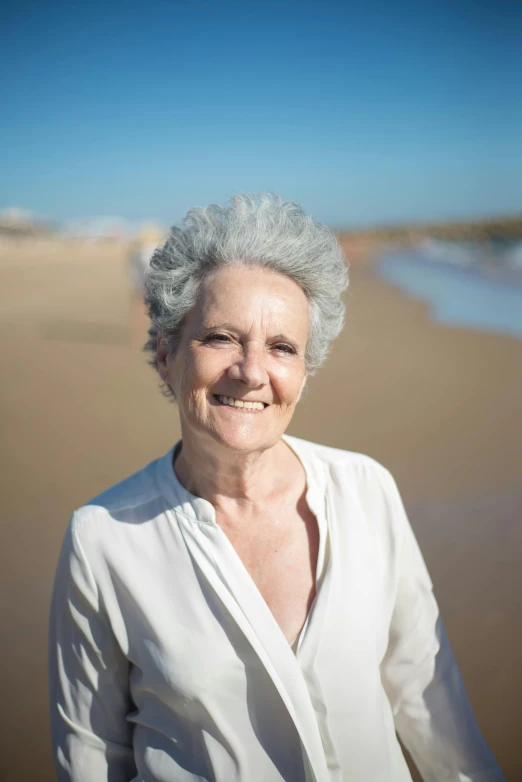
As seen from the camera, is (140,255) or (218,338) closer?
(218,338)

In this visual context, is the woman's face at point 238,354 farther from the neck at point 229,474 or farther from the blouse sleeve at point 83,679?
the blouse sleeve at point 83,679

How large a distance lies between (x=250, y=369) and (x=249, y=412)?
4.8 inches

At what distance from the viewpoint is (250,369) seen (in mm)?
1601

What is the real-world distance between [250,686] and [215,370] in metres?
0.78

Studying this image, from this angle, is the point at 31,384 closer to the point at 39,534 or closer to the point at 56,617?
the point at 39,534

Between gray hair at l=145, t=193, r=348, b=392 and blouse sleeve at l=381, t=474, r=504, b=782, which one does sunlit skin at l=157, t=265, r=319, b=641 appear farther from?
blouse sleeve at l=381, t=474, r=504, b=782

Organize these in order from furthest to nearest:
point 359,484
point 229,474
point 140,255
→ 1. point 140,255
2. point 359,484
3. point 229,474

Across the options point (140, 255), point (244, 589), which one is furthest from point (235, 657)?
point (140, 255)

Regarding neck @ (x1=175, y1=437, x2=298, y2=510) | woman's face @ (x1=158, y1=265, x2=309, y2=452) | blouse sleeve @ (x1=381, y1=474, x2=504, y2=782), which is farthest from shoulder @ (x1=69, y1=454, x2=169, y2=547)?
blouse sleeve @ (x1=381, y1=474, x2=504, y2=782)

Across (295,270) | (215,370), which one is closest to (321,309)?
(295,270)

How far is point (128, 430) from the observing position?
21.2 feet

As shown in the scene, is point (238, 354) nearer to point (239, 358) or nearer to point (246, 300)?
→ point (239, 358)

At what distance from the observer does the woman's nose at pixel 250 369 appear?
160cm

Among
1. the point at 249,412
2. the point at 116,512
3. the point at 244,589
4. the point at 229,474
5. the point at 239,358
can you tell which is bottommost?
the point at 244,589
